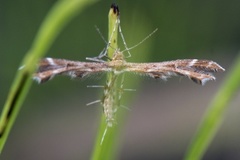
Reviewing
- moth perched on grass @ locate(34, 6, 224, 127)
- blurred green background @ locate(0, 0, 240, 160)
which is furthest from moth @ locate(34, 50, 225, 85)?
blurred green background @ locate(0, 0, 240, 160)

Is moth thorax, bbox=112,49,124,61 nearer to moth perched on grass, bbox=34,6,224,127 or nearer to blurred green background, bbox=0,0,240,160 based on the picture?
moth perched on grass, bbox=34,6,224,127

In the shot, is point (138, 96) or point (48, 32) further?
point (138, 96)

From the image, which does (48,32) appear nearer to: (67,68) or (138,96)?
(67,68)

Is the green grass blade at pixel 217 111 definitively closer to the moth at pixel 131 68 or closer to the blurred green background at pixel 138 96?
the moth at pixel 131 68

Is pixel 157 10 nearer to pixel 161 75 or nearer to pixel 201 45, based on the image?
pixel 201 45

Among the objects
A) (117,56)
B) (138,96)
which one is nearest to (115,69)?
(117,56)

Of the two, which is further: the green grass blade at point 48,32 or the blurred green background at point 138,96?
the blurred green background at point 138,96

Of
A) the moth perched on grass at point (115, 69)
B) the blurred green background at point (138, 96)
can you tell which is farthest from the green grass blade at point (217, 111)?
the blurred green background at point (138, 96)

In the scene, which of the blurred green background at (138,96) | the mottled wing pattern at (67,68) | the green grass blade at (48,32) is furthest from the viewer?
the blurred green background at (138,96)
